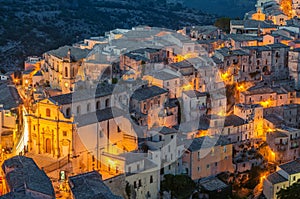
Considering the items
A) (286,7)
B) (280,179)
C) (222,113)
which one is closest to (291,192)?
(280,179)

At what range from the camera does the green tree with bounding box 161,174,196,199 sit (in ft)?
102

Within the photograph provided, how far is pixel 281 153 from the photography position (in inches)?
1470

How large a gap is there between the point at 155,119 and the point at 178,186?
5.45 metres

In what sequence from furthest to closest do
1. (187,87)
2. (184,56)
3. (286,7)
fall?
(286,7) < (184,56) < (187,87)

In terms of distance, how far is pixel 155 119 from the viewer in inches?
1387

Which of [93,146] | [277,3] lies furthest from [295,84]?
[277,3]

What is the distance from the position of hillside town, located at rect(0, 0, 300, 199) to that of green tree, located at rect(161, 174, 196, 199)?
6 centimetres

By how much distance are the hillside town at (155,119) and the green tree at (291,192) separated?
0.64m

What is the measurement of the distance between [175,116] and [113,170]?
8.09 m

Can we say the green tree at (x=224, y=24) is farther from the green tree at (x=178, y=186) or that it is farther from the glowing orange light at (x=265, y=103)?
the green tree at (x=178, y=186)

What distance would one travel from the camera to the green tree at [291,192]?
3040cm

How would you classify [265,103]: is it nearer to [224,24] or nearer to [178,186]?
[178,186]

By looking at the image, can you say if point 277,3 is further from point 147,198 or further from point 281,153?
point 147,198

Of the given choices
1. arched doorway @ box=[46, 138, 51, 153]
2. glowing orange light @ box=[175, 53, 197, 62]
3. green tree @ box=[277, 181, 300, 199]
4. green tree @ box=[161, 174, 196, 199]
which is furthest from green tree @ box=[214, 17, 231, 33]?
arched doorway @ box=[46, 138, 51, 153]
